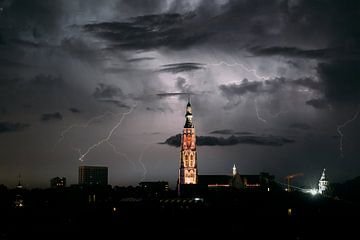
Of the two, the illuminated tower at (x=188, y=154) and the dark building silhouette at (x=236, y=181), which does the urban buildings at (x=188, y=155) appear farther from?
the dark building silhouette at (x=236, y=181)

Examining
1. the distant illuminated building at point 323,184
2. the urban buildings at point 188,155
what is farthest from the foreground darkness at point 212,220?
the distant illuminated building at point 323,184

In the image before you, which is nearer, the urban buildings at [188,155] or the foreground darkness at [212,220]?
the foreground darkness at [212,220]

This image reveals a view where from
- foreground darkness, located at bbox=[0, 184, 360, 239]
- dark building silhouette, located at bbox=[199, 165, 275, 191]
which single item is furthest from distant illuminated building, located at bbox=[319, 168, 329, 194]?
foreground darkness, located at bbox=[0, 184, 360, 239]

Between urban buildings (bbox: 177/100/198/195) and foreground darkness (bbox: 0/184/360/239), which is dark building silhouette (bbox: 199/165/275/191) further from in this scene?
foreground darkness (bbox: 0/184/360/239)

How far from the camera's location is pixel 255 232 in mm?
78812

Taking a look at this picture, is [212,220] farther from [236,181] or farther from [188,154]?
[236,181]

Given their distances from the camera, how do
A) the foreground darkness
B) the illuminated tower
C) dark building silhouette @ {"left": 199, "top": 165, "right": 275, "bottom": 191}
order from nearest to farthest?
the foreground darkness, the illuminated tower, dark building silhouette @ {"left": 199, "top": 165, "right": 275, "bottom": 191}

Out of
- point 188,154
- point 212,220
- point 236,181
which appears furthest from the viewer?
point 236,181

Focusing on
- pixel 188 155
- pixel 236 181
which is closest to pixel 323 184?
pixel 236 181

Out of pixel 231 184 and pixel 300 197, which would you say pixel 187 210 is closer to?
pixel 300 197

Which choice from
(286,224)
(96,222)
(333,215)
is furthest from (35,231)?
(333,215)

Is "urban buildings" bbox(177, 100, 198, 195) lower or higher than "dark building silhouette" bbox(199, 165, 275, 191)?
higher

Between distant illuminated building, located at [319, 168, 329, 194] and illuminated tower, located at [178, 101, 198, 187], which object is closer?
illuminated tower, located at [178, 101, 198, 187]

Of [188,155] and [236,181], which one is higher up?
[188,155]
